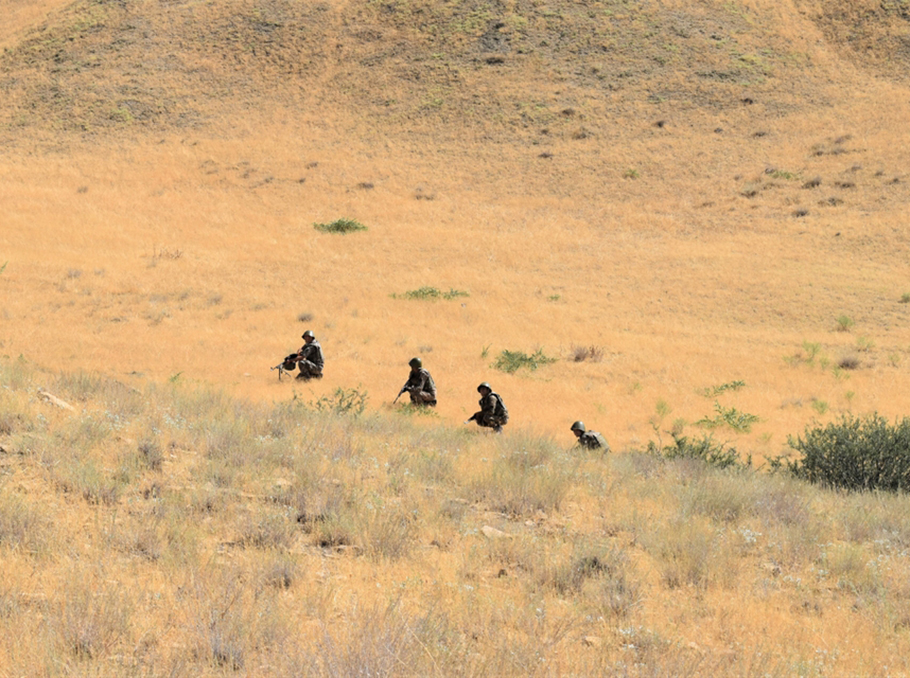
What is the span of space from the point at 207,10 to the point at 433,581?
199 ft

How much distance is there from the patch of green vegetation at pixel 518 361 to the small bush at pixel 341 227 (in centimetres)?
1436

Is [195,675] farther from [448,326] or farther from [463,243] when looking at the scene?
[463,243]

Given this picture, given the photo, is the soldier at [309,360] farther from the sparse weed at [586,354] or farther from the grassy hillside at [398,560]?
the grassy hillside at [398,560]

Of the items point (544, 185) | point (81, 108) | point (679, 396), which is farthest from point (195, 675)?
point (81, 108)

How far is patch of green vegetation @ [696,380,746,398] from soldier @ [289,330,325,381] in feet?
28.5

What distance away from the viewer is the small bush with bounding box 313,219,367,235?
102 feet

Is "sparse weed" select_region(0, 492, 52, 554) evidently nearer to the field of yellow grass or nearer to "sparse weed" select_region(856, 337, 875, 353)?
the field of yellow grass

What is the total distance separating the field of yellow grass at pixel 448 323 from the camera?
405 cm

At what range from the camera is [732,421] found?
14859mm

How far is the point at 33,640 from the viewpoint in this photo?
3.21m

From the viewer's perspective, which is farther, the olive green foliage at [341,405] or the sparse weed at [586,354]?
the sparse weed at [586,354]

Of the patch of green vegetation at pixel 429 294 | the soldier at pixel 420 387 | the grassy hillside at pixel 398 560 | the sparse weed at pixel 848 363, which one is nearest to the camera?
the grassy hillside at pixel 398 560

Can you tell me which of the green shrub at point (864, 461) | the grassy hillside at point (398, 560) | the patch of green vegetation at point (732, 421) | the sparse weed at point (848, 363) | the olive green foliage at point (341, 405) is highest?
the grassy hillside at point (398, 560)

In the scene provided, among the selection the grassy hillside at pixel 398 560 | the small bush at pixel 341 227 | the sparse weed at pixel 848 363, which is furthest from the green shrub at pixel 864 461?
the small bush at pixel 341 227
